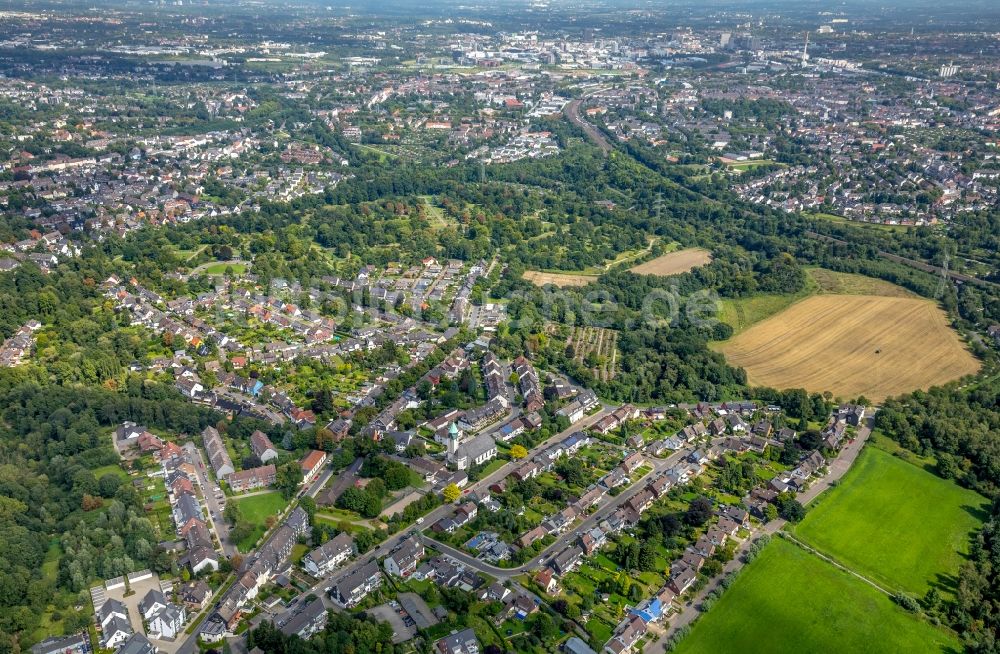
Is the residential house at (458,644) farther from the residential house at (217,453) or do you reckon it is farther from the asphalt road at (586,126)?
the asphalt road at (586,126)

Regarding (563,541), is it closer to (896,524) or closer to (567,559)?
(567,559)

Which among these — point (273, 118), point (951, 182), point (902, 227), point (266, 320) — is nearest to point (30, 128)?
point (273, 118)

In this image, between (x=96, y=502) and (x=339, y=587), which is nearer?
(x=339, y=587)

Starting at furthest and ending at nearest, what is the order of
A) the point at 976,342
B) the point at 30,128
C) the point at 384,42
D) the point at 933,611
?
1. the point at 384,42
2. the point at 30,128
3. the point at 976,342
4. the point at 933,611

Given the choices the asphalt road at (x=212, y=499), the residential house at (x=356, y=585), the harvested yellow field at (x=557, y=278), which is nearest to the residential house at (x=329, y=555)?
the residential house at (x=356, y=585)

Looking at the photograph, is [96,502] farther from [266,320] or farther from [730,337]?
[730,337]

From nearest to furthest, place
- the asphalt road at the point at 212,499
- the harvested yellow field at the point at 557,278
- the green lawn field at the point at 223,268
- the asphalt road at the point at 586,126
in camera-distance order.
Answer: the asphalt road at the point at 212,499 < the harvested yellow field at the point at 557,278 < the green lawn field at the point at 223,268 < the asphalt road at the point at 586,126

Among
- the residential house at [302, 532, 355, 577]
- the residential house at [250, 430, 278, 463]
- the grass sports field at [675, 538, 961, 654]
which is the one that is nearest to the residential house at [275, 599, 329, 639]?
the residential house at [302, 532, 355, 577]

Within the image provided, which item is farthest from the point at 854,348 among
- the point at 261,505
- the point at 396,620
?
the point at 261,505

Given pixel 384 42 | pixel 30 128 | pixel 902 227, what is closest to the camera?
pixel 902 227
